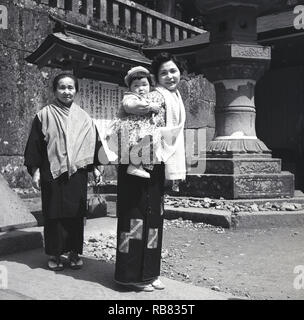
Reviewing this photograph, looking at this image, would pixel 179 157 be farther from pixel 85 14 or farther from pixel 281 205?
pixel 85 14

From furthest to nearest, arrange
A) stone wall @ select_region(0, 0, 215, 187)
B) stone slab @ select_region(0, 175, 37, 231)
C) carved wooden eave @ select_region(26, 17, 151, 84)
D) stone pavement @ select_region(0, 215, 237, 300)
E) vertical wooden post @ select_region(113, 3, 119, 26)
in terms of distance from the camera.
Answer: vertical wooden post @ select_region(113, 3, 119, 26) → stone wall @ select_region(0, 0, 215, 187) → carved wooden eave @ select_region(26, 17, 151, 84) → stone slab @ select_region(0, 175, 37, 231) → stone pavement @ select_region(0, 215, 237, 300)

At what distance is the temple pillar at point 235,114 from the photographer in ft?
21.2

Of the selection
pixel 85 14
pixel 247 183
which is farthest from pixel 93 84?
pixel 247 183

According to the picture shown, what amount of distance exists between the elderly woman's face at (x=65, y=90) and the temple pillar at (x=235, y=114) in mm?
3558

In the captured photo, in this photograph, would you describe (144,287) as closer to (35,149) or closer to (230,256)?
(35,149)

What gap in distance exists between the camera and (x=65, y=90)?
132 inches

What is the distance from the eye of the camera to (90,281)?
3.11 meters

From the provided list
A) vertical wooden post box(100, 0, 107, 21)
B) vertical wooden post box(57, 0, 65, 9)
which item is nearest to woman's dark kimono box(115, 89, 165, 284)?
vertical wooden post box(57, 0, 65, 9)

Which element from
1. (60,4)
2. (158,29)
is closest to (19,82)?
(60,4)

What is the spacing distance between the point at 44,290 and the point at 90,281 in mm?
381

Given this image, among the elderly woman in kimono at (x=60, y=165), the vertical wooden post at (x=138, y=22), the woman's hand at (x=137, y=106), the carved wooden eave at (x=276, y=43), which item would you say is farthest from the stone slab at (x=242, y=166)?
the vertical wooden post at (x=138, y=22)

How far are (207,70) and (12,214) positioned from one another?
4221mm

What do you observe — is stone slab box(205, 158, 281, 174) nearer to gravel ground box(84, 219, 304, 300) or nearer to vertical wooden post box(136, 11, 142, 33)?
gravel ground box(84, 219, 304, 300)

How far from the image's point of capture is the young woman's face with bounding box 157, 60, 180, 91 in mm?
2951
